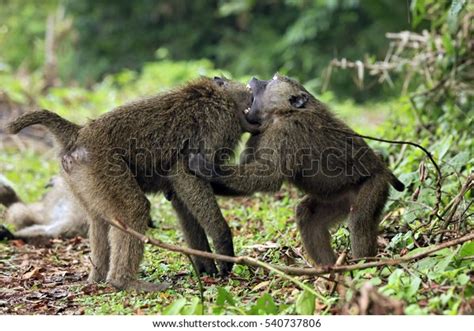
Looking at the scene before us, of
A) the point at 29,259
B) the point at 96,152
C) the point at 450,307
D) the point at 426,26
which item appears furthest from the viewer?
the point at 426,26

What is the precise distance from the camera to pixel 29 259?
575cm

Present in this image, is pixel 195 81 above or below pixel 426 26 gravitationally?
below

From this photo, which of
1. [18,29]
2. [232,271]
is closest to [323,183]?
[232,271]

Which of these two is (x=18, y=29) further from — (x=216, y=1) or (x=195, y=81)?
(x=195, y=81)

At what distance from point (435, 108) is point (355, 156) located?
10.4 ft

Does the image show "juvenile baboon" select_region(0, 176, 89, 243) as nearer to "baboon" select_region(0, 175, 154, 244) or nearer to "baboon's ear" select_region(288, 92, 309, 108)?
"baboon" select_region(0, 175, 154, 244)

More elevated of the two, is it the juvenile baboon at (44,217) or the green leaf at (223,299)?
the juvenile baboon at (44,217)

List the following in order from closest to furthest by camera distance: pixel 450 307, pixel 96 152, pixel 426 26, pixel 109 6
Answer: pixel 450 307 → pixel 96 152 → pixel 426 26 → pixel 109 6

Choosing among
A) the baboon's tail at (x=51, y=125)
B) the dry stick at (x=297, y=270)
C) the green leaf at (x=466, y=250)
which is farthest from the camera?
the baboon's tail at (x=51, y=125)

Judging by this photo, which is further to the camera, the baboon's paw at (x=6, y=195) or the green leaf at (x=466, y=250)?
the baboon's paw at (x=6, y=195)

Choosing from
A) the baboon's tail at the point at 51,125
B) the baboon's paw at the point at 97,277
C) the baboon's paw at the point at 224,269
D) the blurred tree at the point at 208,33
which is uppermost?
the blurred tree at the point at 208,33

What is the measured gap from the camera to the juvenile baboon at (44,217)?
21.2 feet

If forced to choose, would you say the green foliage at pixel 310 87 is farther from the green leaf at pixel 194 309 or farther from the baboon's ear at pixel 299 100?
the baboon's ear at pixel 299 100

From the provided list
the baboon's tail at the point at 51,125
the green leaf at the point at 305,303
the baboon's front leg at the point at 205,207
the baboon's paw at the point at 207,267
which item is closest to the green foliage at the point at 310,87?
the green leaf at the point at 305,303
